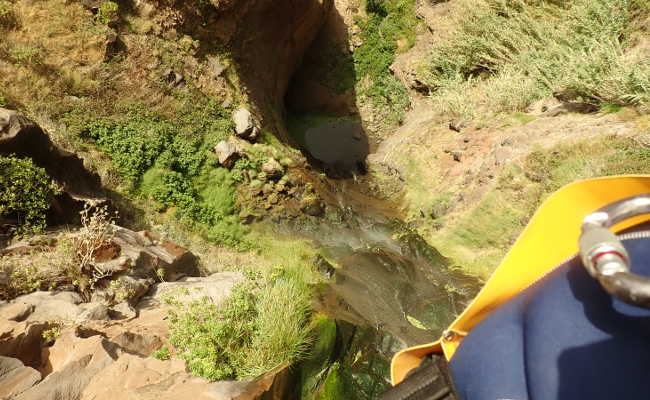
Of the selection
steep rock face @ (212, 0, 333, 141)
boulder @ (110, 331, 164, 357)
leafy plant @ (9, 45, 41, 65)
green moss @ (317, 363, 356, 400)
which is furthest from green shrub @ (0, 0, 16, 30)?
green moss @ (317, 363, 356, 400)

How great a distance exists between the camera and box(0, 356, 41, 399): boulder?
6.76 ft

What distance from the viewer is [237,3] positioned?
26.7 ft

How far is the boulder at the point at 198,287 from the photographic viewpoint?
3.56m

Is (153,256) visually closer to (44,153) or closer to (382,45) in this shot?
(44,153)

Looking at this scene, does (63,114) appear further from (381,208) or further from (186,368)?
(381,208)

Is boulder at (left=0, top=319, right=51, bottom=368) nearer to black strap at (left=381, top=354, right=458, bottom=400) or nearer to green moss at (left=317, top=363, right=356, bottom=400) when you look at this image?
green moss at (left=317, top=363, right=356, bottom=400)

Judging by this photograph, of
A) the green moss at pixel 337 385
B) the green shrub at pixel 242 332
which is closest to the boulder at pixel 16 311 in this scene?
the green shrub at pixel 242 332

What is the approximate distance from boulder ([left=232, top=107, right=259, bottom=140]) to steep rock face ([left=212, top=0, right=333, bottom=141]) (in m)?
1.15

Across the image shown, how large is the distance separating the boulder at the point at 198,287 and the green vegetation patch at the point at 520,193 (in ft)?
12.7

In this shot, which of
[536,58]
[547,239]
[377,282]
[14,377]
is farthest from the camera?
[536,58]

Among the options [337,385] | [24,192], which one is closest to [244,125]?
[24,192]

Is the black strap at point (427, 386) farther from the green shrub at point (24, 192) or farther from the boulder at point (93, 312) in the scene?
the green shrub at point (24, 192)

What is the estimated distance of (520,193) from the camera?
6.27m

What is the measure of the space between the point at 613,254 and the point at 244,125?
6.98 metres
